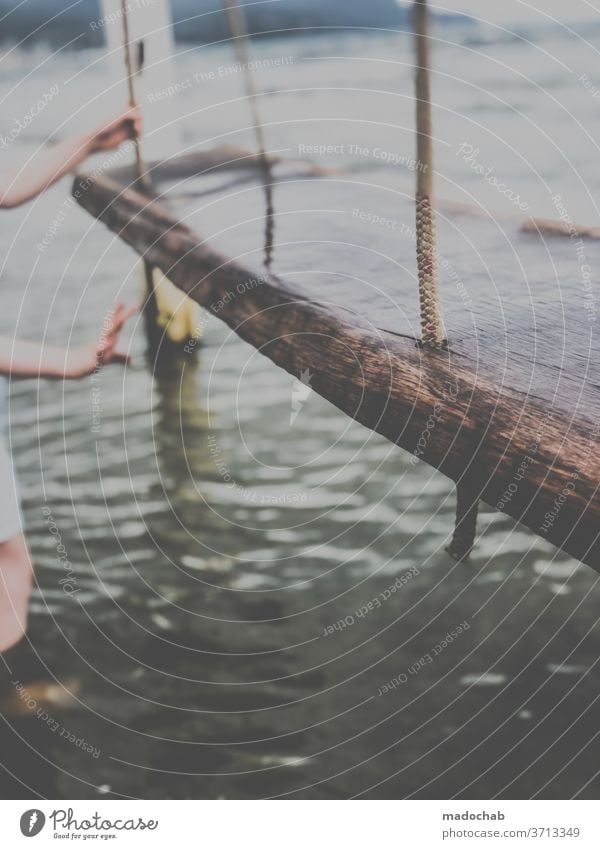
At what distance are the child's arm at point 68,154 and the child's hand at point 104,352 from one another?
0.31ft

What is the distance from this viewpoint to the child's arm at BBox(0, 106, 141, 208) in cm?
52

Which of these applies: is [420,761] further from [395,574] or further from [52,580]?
[52,580]

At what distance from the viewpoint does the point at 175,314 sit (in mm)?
1410

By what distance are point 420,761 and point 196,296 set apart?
0.47 m

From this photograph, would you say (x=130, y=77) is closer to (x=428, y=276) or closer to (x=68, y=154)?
(x=68, y=154)

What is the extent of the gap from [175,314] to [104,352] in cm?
93

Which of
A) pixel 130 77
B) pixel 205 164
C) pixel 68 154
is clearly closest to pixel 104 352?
pixel 68 154

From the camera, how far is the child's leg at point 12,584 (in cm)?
67

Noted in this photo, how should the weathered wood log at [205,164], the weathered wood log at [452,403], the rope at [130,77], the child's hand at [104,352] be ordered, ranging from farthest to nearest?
the weathered wood log at [205,164] < the rope at [130,77] < the child's hand at [104,352] < the weathered wood log at [452,403]

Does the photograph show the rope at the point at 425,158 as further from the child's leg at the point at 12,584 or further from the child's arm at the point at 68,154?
the child's leg at the point at 12,584

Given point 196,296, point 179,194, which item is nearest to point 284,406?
point 179,194

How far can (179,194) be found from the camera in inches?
29.5

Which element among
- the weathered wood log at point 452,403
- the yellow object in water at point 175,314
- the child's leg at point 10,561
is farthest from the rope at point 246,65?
the yellow object in water at point 175,314

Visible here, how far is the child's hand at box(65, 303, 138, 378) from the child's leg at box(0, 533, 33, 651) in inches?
7.9
